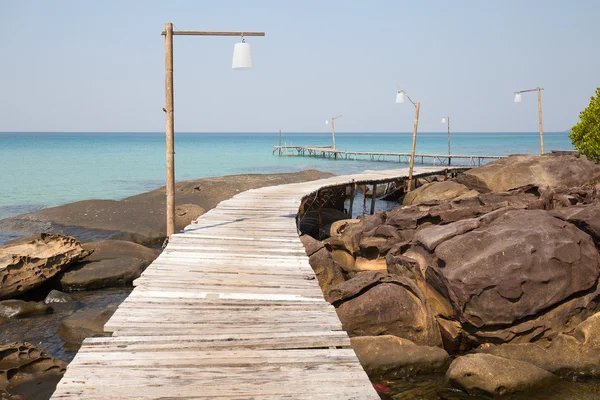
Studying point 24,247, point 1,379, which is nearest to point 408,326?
point 1,379

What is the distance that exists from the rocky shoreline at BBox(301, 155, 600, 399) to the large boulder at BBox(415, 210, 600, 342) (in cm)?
2

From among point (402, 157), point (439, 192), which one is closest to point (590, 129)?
point (439, 192)

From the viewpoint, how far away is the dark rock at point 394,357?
830 centimetres

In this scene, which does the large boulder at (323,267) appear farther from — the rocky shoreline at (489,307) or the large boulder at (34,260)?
the large boulder at (34,260)

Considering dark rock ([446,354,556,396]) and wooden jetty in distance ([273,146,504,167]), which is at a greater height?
wooden jetty in distance ([273,146,504,167])

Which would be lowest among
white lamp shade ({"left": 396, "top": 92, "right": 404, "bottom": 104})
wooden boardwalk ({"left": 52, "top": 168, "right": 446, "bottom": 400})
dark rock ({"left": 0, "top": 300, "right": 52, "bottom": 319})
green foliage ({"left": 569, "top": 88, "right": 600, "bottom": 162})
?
dark rock ({"left": 0, "top": 300, "right": 52, "bottom": 319})

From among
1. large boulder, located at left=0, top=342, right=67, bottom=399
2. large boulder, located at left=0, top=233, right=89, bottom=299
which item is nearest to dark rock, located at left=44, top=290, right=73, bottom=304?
large boulder, located at left=0, top=233, right=89, bottom=299

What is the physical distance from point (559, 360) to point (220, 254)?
5.64 meters

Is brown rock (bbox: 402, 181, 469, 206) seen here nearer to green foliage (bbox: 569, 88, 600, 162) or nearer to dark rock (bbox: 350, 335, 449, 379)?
green foliage (bbox: 569, 88, 600, 162)

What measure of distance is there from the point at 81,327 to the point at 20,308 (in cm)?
216

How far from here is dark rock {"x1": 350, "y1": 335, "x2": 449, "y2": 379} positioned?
8305 millimetres

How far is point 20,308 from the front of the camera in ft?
37.4

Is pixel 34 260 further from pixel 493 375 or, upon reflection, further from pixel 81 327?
pixel 493 375

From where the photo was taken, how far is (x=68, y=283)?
13258 mm
